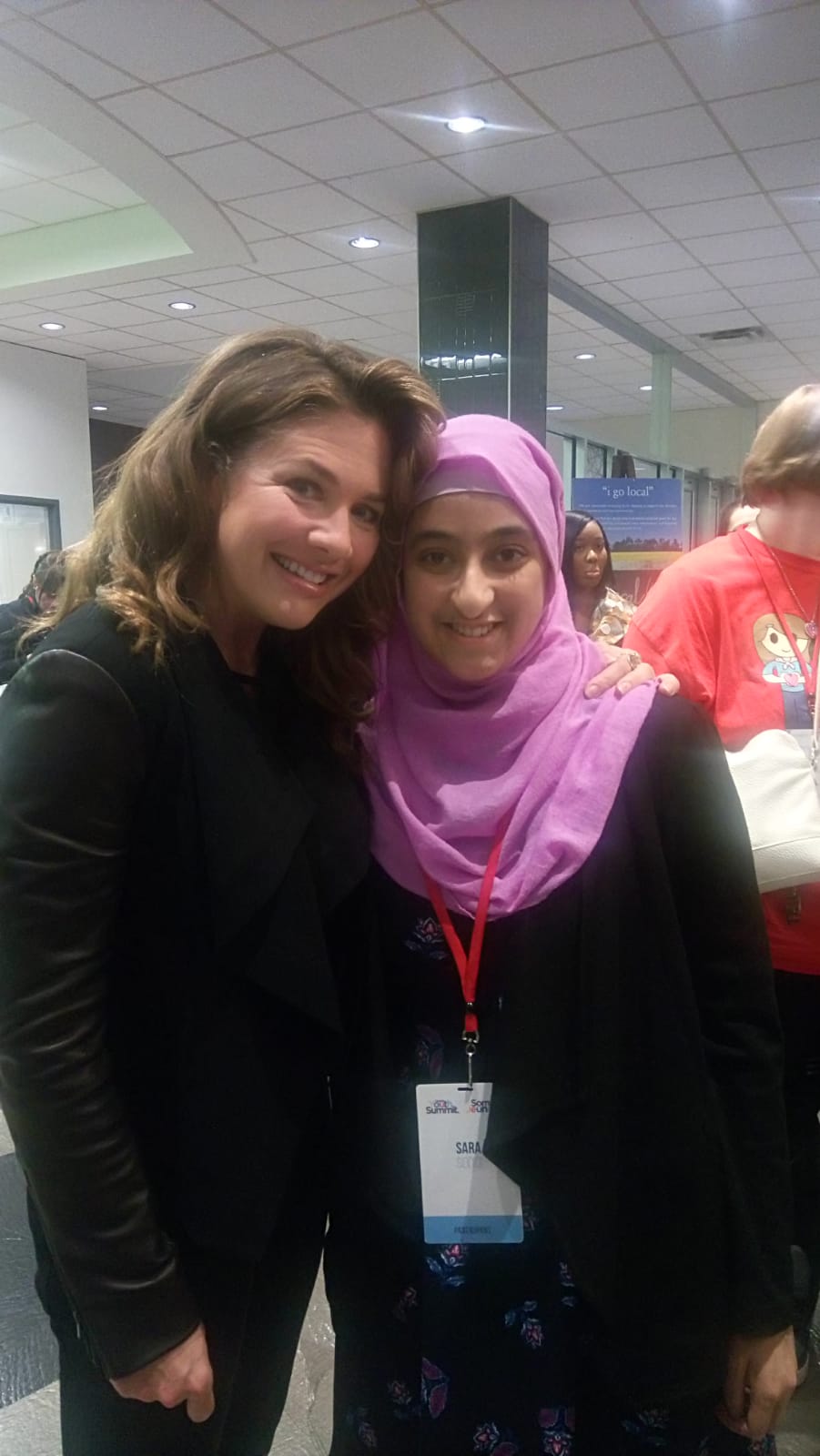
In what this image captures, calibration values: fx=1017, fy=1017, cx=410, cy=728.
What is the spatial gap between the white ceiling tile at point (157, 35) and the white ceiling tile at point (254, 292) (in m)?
2.44

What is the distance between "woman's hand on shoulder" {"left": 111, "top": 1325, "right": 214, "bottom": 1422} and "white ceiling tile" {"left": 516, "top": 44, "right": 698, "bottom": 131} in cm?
388

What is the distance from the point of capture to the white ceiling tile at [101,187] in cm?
507

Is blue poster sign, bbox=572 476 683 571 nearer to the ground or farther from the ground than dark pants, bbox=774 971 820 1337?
farther from the ground

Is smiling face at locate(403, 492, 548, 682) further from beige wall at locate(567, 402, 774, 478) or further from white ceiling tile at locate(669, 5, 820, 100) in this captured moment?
beige wall at locate(567, 402, 774, 478)

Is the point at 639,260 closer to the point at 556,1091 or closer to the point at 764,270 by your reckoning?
the point at 764,270

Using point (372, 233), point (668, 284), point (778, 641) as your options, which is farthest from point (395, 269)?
point (778, 641)

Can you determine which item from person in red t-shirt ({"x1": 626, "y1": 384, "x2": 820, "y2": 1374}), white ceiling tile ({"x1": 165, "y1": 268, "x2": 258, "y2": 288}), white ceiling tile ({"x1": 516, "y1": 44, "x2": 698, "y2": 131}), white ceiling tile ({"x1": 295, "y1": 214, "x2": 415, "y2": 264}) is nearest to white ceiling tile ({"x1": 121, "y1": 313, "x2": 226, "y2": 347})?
white ceiling tile ({"x1": 165, "y1": 268, "x2": 258, "y2": 288})

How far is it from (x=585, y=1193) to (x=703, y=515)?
28.5 ft

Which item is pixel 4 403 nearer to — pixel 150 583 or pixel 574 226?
pixel 574 226

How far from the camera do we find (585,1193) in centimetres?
96

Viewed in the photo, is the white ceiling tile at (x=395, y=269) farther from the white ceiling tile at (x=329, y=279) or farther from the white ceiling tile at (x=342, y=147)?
the white ceiling tile at (x=342, y=147)

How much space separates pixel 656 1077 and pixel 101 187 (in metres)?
5.63

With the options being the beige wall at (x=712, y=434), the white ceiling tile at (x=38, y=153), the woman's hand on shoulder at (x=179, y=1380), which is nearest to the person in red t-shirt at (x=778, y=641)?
the woman's hand on shoulder at (x=179, y=1380)

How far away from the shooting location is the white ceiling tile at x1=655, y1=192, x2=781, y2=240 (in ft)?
16.0
